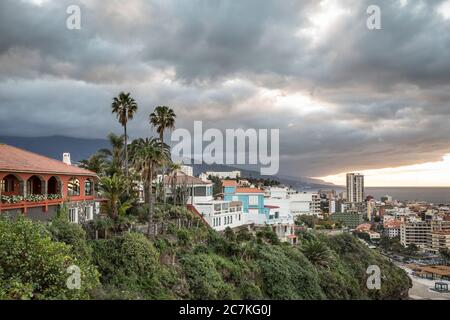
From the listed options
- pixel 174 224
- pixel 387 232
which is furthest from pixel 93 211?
pixel 387 232

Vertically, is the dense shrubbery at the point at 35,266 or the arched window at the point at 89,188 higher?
the arched window at the point at 89,188

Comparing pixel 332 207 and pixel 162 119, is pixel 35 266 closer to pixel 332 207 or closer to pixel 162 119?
pixel 162 119

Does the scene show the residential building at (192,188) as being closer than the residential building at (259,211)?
Yes

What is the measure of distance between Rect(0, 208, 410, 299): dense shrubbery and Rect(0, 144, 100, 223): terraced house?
363cm

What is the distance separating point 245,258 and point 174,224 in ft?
23.0

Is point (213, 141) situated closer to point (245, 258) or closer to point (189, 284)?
point (245, 258)

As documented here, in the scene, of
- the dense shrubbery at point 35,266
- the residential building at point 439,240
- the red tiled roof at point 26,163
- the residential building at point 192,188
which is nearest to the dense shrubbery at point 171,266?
the dense shrubbery at point 35,266

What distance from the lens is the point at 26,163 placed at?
24734 millimetres

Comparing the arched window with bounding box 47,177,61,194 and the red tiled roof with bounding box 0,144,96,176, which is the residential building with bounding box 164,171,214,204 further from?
the arched window with bounding box 47,177,61,194

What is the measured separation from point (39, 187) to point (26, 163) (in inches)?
150

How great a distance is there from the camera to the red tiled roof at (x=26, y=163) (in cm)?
2245

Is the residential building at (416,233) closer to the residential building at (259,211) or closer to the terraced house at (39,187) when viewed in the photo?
the residential building at (259,211)

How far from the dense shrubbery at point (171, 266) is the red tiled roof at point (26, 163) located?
443cm

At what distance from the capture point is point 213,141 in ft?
119
